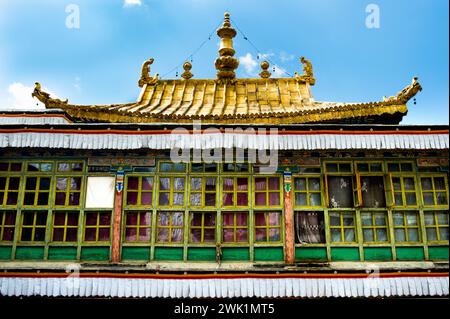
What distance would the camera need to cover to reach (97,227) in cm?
687

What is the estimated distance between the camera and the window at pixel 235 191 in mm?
6961

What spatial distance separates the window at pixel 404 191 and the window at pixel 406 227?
17cm

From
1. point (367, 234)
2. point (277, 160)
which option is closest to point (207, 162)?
point (277, 160)

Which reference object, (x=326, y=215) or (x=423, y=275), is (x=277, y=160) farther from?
(x=423, y=275)

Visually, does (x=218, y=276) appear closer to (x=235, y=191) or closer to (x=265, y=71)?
(x=235, y=191)

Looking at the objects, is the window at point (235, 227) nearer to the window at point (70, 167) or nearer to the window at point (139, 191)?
the window at point (139, 191)

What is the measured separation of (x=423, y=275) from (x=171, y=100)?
6.93 metres

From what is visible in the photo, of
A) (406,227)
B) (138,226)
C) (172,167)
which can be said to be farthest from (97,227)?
(406,227)

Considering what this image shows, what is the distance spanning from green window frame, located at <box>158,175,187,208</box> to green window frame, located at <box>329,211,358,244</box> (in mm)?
2491

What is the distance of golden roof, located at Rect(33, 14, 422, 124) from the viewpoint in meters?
8.34

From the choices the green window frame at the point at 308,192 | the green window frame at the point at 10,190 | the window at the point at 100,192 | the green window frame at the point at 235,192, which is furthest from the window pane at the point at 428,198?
the green window frame at the point at 10,190

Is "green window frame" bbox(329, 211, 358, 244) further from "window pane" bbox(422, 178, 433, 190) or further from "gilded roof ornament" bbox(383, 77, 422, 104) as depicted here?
"gilded roof ornament" bbox(383, 77, 422, 104)

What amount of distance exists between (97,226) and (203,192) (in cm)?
183

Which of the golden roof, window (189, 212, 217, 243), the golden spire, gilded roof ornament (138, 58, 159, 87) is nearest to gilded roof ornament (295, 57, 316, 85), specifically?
the golden roof
